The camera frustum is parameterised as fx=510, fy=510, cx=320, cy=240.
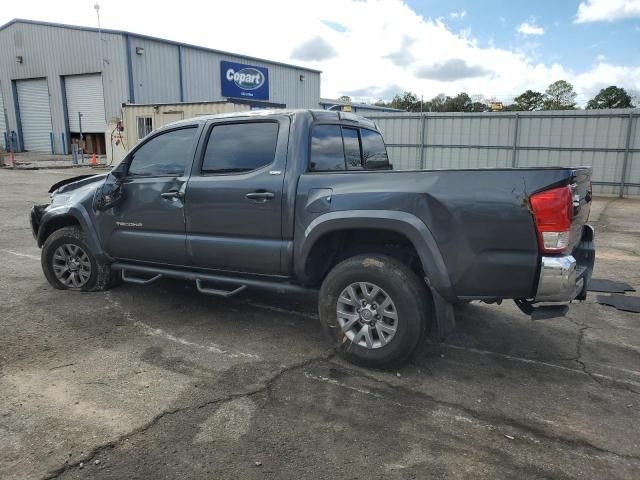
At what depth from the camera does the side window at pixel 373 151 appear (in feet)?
16.5

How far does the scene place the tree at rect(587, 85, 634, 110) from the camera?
57219 millimetres

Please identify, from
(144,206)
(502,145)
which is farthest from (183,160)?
(502,145)

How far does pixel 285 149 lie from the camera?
4125mm

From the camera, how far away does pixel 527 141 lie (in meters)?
17.4

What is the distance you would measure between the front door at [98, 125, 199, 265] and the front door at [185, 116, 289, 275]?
0.54 ft

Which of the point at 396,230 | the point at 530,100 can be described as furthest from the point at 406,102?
the point at 396,230

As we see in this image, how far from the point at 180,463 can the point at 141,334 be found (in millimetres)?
1999

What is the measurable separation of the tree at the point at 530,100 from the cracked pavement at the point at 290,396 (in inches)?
2916

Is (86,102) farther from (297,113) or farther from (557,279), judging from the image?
(557,279)

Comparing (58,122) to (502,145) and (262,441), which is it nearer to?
(502,145)

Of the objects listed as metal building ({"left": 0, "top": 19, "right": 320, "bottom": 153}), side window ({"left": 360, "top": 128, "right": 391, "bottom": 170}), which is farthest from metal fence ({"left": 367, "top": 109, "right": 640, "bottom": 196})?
side window ({"left": 360, "top": 128, "right": 391, "bottom": 170})

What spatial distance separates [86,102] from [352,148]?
26.6 meters

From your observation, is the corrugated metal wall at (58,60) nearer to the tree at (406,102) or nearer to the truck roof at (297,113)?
the truck roof at (297,113)

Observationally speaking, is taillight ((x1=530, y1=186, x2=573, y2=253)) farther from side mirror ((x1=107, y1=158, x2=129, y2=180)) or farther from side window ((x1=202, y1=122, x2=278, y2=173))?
side mirror ((x1=107, y1=158, x2=129, y2=180))
